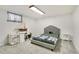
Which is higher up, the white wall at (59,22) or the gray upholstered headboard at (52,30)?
the white wall at (59,22)

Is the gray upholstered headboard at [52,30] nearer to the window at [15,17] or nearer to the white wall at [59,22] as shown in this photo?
the white wall at [59,22]

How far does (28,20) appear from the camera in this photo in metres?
1.55

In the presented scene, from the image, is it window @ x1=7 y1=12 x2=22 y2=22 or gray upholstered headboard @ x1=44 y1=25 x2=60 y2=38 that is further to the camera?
gray upholstered headboard @ x1=44 y1=25 x2=60 y2=38

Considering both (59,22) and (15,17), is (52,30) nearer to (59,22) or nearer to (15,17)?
(59,22)

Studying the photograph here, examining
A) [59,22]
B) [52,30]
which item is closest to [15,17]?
[52,30]

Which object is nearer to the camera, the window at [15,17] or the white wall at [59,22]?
the window at [15,17]

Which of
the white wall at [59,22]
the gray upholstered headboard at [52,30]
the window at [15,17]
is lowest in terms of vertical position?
the gray upholstered headboard at [52,30]

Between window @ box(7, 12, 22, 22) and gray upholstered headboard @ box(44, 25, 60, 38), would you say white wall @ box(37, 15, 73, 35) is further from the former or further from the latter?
window @ box(7, 12, 22, 22)

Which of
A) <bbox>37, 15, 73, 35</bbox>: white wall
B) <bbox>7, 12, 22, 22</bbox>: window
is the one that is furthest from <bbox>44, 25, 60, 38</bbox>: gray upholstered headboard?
<bbox>7, 12, 22, 22</bbox>: window

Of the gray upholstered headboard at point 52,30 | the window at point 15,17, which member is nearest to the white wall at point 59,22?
the gray upholstered headboard at point 52,30
